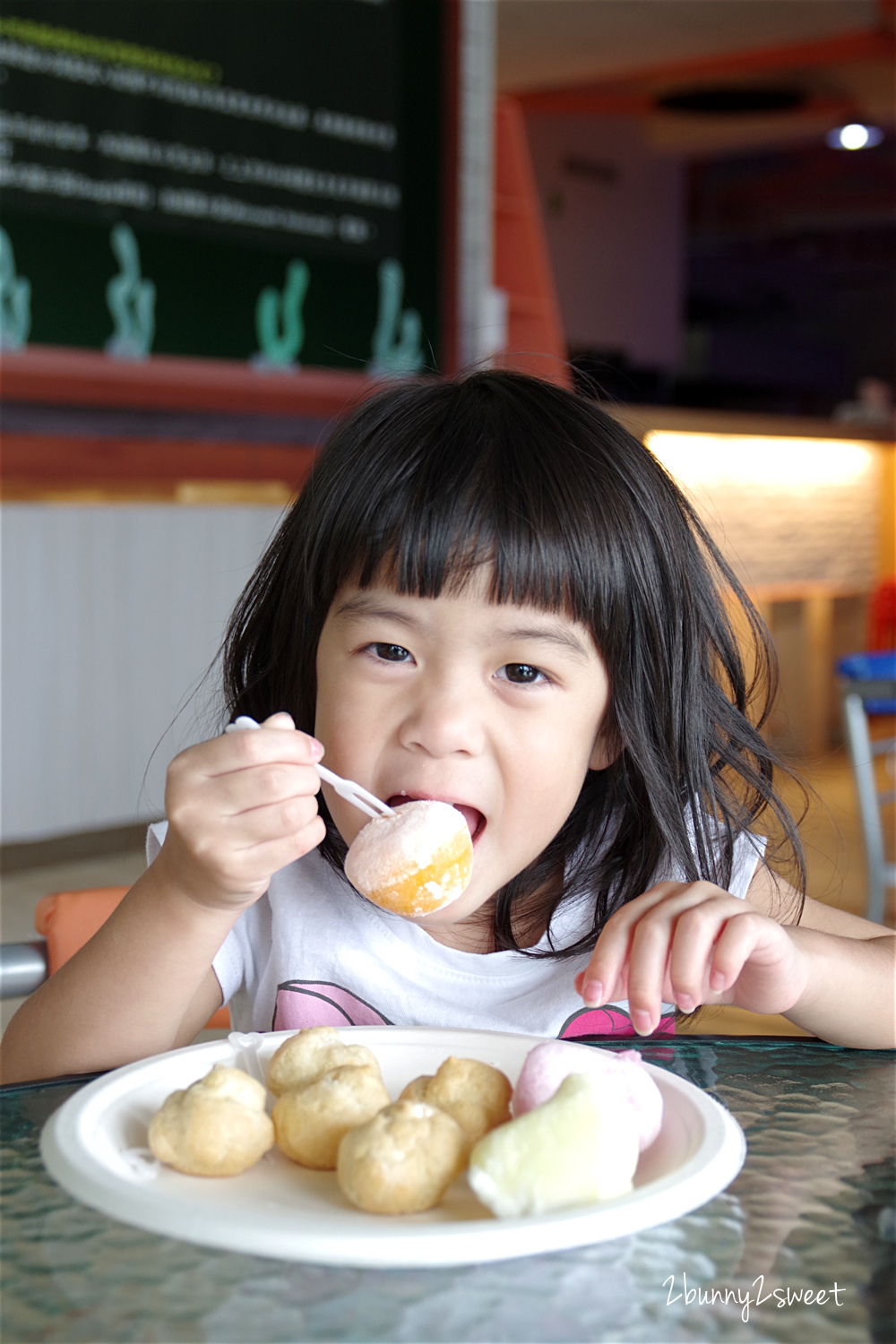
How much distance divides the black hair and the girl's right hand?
26 centimetres

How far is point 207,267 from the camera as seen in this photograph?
4.46m

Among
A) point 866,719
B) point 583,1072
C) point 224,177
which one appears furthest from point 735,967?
point 224,177

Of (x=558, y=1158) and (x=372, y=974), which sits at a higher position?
(x=558, y=1158)

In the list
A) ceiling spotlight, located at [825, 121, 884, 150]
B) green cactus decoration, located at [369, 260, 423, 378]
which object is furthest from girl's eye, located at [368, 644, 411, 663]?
ceiling spotlight, located at [825, 121, 884, 150]

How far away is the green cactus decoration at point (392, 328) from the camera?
16.4 ft

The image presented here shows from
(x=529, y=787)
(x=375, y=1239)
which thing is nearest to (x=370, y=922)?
(x=529, y=787)

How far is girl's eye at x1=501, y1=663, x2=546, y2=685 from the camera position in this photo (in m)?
1.00

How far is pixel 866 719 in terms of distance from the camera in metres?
3.20

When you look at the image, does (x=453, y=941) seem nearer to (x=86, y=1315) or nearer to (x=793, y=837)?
(x=793, y=837)

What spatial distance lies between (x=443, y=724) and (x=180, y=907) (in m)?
0.21

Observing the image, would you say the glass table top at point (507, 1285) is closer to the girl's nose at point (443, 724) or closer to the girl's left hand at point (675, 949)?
the girl's left hand at point (675, 949)

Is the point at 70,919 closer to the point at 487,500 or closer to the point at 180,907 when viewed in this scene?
the point at 180,907

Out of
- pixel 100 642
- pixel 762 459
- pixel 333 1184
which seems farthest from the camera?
pixel 762 459

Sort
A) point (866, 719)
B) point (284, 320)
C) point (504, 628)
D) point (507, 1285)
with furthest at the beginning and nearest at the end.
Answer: point (284, 320)
point (866, 719)
point (504, 628)
point (507, 1285)
